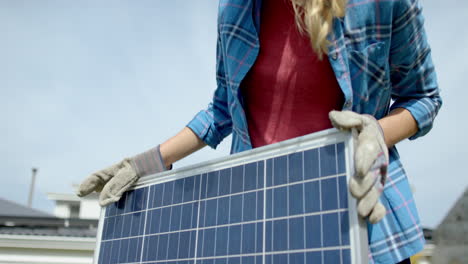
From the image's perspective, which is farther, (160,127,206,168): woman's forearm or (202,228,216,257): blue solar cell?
(160,127,206,168): woman's forearm

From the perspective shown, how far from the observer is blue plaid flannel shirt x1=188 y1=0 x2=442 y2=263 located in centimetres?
200

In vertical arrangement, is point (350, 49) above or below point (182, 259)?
above

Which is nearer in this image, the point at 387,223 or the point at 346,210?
the point at 346,210

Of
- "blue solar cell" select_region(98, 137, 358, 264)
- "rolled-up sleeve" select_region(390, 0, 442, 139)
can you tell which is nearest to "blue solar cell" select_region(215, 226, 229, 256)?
"blue solar cell" select_region(98, 137, 358, 264)

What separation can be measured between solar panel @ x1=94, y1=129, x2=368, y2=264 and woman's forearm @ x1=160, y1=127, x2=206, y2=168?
236 mm

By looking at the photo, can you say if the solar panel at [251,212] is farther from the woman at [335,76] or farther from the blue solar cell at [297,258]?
the woman at [335,76]

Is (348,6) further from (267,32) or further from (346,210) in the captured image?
(346,210)

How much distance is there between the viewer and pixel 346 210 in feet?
5.30

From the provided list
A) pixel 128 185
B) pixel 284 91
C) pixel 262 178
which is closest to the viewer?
pixel 262 178

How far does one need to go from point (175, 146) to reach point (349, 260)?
1479 mm

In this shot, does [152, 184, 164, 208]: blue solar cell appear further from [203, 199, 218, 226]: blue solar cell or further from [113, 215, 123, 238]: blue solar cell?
[203, 199, 218, 226]: blue solar cell

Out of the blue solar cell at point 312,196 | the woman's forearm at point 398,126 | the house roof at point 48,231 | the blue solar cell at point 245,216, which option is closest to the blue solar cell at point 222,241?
the blue solar cell at point 245,216

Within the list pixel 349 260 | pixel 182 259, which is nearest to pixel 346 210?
pixel 349 260

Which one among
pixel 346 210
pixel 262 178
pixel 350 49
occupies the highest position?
pixel 350 49
